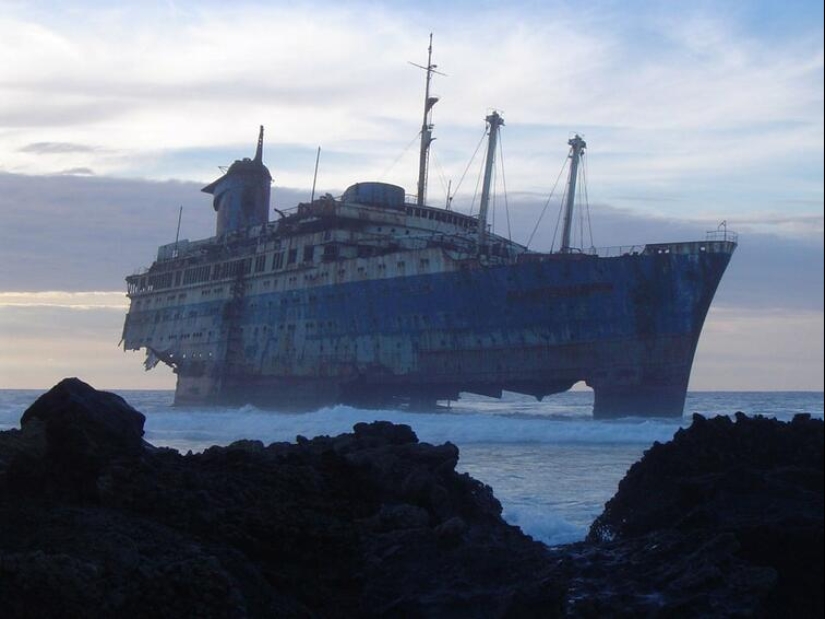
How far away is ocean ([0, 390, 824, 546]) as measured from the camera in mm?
16878

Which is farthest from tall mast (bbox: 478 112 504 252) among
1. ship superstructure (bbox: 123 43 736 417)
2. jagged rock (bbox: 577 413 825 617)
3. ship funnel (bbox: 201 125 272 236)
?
jagged rock (bbox: 577 413 825 617)

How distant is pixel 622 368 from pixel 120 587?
38.2m

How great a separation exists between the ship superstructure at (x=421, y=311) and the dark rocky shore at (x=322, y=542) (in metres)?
32.9

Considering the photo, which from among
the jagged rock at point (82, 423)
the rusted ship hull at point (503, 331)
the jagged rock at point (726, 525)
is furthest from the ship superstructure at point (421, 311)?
the jagged rock at point (82, 423)

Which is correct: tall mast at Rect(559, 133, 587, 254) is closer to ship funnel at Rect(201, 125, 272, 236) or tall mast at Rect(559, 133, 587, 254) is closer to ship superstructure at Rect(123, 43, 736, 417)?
ship superstructure at Rect(123, 43, 736, 417)

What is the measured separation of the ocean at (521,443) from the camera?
1688cm

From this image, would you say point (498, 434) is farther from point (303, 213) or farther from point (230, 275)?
point (230, 275)

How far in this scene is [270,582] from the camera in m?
8.12

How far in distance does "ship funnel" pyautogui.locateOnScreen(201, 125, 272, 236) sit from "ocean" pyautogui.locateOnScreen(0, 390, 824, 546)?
12936 mm

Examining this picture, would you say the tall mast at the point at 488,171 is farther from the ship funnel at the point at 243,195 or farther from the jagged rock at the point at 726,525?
the jagged rock at the point at 726,525

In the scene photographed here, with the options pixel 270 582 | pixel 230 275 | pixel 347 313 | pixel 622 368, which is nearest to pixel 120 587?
pixel 270 582

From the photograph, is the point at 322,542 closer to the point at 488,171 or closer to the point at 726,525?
the point at 726,525

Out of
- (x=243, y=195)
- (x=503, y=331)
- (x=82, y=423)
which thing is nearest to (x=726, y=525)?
(x=82, y=423)

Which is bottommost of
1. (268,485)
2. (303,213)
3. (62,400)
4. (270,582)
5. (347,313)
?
(270,582)
